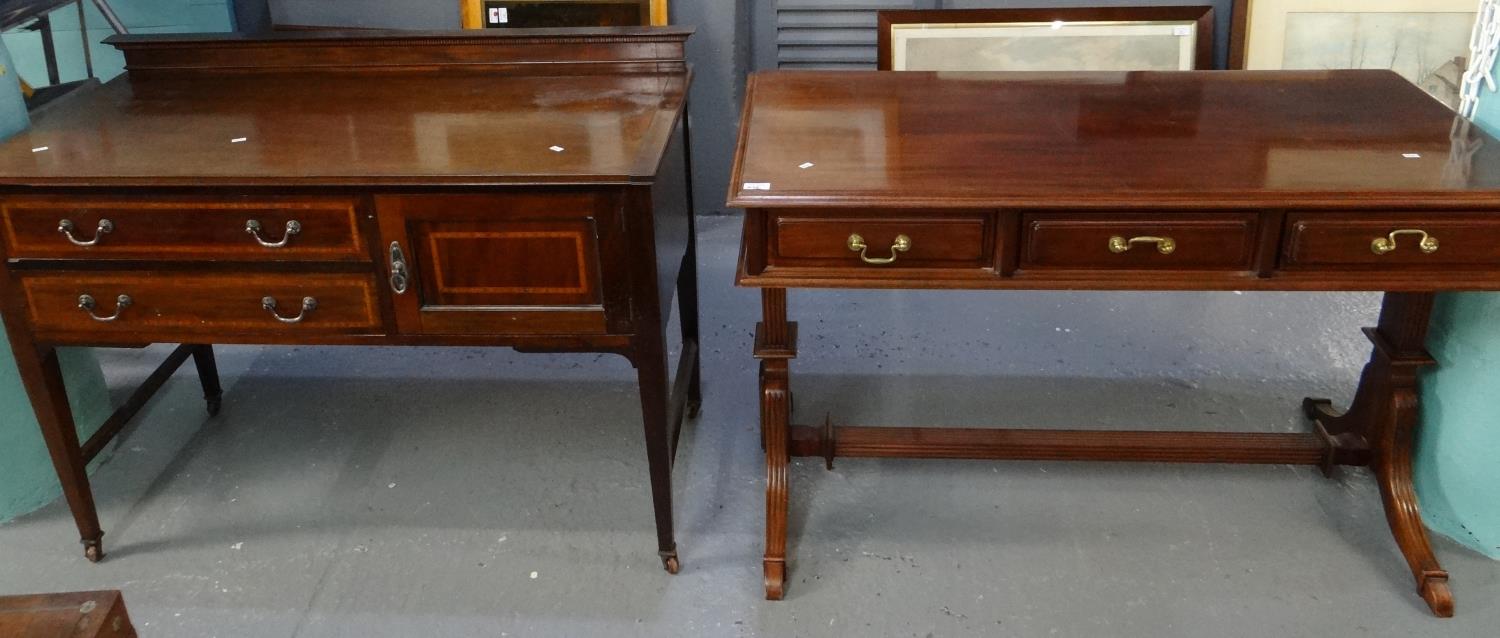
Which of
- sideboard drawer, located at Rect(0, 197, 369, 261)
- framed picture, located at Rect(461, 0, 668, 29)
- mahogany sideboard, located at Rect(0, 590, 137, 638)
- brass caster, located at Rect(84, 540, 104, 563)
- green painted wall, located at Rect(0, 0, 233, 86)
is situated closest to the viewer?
mahogany sideboard, located at Rect(0, 590, 137, 638)

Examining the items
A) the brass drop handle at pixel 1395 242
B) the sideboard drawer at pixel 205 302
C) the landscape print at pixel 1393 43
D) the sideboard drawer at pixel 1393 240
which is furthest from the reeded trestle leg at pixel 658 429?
the landscape print at pixel 1393 43

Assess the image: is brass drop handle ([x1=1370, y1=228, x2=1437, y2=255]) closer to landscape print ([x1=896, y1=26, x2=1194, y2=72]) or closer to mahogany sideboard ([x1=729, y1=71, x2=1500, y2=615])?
mahogany sideboard ([x1=729, y1=71, x2=1500, y2=615])

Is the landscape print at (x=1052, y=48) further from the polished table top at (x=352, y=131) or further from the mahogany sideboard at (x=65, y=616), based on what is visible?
the mahogany sideboard at (x=65, y=616)

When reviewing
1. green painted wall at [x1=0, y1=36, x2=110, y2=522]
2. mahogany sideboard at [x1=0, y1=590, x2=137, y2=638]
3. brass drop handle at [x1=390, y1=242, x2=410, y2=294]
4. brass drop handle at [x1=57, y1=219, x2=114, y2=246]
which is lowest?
green painted wall at [x1=0, y1=36, x2=110, y2=522]

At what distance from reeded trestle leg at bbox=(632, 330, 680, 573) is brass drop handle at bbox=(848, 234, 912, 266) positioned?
0.40 m

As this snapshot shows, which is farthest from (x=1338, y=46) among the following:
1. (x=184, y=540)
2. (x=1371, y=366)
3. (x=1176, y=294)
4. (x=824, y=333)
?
(x=184, y=540)

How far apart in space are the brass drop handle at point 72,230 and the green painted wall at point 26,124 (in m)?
0.35

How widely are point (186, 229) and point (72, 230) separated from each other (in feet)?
0.67

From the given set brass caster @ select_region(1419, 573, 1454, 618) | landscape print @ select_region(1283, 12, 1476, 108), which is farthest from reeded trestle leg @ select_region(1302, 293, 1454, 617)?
landscape print @ select_region(1283, 12, 1476, 108)

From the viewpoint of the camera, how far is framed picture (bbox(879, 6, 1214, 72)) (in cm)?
350

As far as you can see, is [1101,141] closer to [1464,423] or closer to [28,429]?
[1464,423]

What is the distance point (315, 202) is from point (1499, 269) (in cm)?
204

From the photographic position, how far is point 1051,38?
3.52 metres

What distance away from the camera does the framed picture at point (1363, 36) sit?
3.50m
